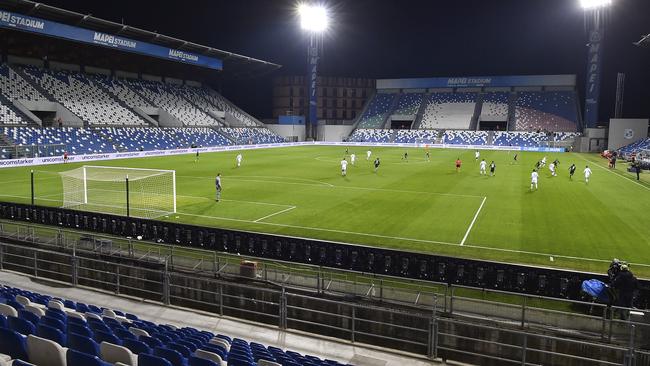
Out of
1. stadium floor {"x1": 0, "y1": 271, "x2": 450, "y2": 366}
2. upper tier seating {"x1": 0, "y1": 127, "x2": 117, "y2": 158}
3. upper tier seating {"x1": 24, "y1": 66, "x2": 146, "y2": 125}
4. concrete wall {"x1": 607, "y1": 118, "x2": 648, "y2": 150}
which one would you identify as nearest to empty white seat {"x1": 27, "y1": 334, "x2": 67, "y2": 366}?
stadium floor {"x1": 0, "y1": 271, "x2": 450, "y2": 366}

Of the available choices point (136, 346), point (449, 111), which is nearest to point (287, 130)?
point (449, 111)

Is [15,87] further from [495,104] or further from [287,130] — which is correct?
[495,104]

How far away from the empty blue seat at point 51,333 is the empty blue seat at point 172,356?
145 cm

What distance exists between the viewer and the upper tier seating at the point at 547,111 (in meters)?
90.9

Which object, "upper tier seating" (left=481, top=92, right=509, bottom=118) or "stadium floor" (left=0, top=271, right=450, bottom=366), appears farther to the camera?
"upper tier seating" (left=481, top=92, right=509, bottom=118)

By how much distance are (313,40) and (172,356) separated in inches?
3713

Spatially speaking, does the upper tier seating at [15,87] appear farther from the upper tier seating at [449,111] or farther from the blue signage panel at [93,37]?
the upper tier seating at [449,111]

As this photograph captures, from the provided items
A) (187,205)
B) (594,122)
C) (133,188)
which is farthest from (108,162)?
(594,122)

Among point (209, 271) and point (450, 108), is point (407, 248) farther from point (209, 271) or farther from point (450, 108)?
point (450, 108)

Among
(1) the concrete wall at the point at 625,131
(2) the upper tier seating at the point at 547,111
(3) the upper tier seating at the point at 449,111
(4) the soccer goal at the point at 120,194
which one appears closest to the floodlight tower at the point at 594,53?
(1) the concrete wall at the point at 625,131

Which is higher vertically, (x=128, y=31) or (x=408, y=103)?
(x=128, y=31)

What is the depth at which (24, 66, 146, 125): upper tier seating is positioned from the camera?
60.3 meters

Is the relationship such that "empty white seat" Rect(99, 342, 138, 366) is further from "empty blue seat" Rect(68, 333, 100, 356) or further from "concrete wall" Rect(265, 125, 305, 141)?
"concrete wall" Rect(265, 125, 305, 141)

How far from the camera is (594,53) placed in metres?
74.9
